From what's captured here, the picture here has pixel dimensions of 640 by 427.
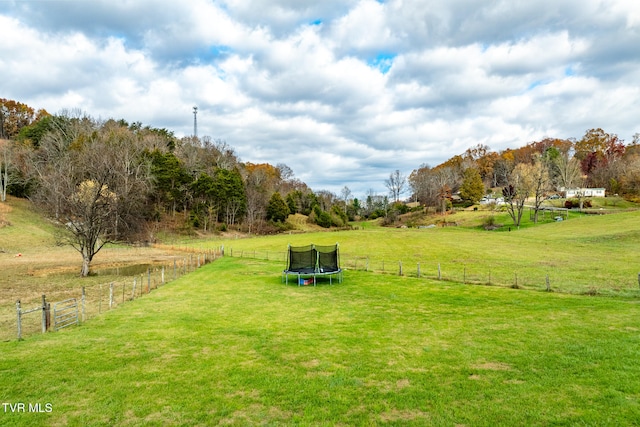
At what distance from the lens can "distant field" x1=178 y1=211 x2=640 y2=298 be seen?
64.9 feet

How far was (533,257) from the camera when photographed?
1198 inches

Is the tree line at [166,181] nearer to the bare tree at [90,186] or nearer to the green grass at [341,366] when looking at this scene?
the bare tree at [90,186]

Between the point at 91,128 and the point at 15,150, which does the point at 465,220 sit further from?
the point at 15,150

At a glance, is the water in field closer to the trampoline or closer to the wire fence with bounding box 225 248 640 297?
the trampoline

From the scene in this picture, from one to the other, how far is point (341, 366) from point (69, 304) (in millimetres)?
15562

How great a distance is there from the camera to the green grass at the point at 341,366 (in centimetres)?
634

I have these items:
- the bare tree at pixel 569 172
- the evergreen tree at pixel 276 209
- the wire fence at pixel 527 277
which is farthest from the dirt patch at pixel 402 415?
the bare tree at pixel 569 172

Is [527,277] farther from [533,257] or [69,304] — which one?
[69,304]

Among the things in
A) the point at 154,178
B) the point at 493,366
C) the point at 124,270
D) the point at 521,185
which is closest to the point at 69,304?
the point at 124,270

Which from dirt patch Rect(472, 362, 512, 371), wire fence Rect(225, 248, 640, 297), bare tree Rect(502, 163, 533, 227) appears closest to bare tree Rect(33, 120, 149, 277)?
wire fence Rect(225, 248, 640, 297)

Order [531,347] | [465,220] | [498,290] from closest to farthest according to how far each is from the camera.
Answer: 1. [531,347]
2. [498,290]
3. [465,220]

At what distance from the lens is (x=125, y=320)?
1306 cm

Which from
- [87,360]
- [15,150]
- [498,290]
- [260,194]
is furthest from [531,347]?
[15,150]

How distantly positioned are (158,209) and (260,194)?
21.9 m
